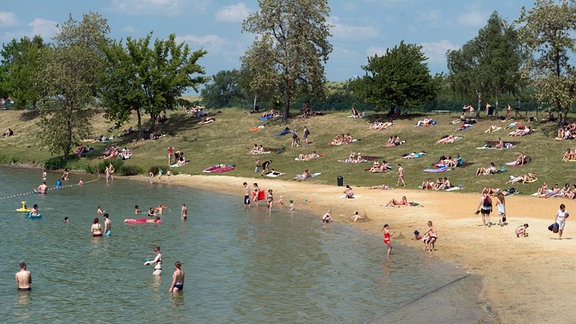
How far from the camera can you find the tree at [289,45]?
87.1 meters

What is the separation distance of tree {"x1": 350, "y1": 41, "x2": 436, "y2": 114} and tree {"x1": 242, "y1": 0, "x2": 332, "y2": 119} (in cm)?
900

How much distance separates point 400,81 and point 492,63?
10.5 m

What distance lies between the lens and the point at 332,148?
71.6m

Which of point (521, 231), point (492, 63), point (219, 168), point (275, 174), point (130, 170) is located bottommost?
point (521, 231)

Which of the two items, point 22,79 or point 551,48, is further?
point 22,79

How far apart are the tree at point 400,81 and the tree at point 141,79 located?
26577 millimetres

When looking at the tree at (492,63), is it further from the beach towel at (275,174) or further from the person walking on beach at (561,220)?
the person walking on beach at (561,220)

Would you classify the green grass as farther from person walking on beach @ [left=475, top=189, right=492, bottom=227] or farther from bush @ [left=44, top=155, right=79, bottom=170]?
person walking on beach @ [left=475, top=189, right=492, bottom=227]

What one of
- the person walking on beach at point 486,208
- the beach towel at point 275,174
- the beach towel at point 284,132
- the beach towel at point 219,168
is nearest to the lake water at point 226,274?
the person walking on beach at point 486,208

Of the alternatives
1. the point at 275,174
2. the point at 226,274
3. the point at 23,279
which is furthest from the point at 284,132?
the point at 23,279

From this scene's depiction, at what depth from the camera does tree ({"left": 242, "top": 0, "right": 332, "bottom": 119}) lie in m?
87.1

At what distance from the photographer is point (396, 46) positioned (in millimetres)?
82875

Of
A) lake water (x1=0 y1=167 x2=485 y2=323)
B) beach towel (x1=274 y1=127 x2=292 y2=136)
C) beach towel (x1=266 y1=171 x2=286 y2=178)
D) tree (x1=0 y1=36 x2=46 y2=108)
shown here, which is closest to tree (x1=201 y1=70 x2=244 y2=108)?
tree (x1=0 y1=36 x2=46 y2=108)

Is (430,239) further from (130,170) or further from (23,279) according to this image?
(130,170)
